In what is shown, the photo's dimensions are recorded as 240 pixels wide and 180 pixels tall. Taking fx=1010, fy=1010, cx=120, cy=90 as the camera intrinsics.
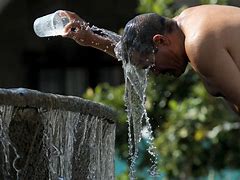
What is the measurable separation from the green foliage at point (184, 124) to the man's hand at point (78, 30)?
3.06 m

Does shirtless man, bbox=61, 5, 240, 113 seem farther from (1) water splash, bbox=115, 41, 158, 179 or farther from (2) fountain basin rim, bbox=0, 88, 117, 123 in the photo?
(2) fountain basin rim, bbox=0, 88, 117, 123

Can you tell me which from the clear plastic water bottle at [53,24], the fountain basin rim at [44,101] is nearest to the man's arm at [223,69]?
the fountain basin rim at [44,101]

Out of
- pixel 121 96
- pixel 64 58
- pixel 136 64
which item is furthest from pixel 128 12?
pixel 136 64

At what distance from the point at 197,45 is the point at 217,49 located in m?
0.09

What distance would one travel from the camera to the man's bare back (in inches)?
173

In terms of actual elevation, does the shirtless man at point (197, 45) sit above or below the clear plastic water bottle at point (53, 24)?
below

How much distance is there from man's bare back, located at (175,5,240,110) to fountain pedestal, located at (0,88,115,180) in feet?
1.65

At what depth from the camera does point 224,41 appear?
4.43 metres

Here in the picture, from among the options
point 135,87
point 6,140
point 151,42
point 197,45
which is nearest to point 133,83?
point 135,87

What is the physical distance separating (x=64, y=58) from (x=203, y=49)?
26.7 feet

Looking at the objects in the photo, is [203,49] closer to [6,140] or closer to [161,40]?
[161,40]

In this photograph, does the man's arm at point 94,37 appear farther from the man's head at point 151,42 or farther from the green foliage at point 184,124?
the green foliage at point 184,124

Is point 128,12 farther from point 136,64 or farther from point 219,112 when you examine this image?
point 136,64

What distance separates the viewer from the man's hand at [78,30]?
16.2 ft
